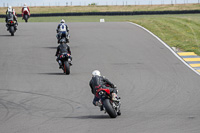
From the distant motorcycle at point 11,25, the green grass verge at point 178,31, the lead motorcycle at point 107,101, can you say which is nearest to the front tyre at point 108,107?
the lead motorcycle at point 107,101

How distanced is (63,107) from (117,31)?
67.2 feet

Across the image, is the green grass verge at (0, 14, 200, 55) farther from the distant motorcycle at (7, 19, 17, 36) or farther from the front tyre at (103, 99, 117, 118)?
the front tyre at (103, 99, 117, 118)

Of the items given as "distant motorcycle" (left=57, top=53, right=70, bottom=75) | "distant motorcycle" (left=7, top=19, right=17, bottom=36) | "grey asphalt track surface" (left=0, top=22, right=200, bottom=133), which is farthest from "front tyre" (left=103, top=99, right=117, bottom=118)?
"distant motorcycle" (left=7, top=19, right=17, bottom=36)

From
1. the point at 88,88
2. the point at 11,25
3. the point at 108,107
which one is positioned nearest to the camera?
the point at 108,107

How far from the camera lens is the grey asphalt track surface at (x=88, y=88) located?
1145 centimetres

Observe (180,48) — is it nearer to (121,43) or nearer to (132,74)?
(121,43)

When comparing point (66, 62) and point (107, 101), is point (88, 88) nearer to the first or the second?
point (66, 62)

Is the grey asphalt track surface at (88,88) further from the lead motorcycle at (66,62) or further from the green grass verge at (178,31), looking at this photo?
the green grass verge at (178,31)

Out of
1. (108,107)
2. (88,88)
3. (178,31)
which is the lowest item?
(178,31)

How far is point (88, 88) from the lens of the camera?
56.7 ft

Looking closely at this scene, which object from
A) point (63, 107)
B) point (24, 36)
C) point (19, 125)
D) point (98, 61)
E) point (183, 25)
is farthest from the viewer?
point (183, 25)

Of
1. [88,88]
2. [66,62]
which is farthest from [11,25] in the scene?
[88,88]

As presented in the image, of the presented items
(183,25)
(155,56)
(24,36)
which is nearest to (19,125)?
(155,56)

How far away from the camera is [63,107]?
45.9ft
